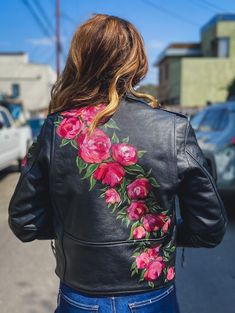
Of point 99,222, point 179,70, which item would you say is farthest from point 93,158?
point 179,70

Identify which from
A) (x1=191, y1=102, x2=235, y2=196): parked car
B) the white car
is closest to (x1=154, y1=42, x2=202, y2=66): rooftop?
the white car

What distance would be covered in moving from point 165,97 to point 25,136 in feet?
101

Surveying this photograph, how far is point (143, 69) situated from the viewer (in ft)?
5.43

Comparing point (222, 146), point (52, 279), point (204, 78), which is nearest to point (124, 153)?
point (52, 279)

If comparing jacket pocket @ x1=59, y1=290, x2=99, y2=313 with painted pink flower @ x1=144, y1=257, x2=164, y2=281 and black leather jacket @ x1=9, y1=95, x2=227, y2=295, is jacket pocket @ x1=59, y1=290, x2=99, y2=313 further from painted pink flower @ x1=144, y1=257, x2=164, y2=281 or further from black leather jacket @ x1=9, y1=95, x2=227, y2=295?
painted pink flower @ x1=144, y1=257, x2=164, y2=281

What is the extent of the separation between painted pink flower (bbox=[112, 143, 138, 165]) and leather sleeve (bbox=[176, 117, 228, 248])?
0.16 metres

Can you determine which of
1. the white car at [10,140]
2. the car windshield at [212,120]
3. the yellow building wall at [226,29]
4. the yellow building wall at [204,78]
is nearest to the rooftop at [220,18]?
the yellow building wall at [226,29]

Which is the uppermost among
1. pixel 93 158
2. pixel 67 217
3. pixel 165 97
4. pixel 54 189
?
pixel 93 158

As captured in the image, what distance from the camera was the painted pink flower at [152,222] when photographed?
1.56 meters

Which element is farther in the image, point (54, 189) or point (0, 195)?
point (0, 195)

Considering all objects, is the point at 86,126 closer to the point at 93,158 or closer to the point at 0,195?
the point at 93,158

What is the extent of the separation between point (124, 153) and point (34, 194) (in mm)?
376

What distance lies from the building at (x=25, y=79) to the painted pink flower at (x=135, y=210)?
168 ft

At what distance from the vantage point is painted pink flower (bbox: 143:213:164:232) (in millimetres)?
1556
